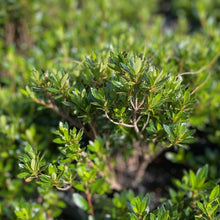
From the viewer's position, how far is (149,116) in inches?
67.4

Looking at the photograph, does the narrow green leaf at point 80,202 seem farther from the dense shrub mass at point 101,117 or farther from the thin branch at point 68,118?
the thin branch at point 68,118

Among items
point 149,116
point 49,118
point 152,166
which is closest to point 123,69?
point 149,116

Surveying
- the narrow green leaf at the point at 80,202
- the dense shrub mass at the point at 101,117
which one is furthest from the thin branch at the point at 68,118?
the narrow green leaf at the point at 80,202

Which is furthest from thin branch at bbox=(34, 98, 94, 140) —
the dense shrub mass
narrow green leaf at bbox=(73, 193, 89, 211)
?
narrow green leaf at bbox=(73, 193, 89, 211)

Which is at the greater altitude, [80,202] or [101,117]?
[101,117]

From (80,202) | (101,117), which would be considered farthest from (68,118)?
(80,202)

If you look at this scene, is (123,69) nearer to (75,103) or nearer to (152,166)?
(75,103)

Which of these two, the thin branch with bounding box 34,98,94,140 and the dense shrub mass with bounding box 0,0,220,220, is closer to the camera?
the dense shrub mass with bounding box 0,0,220,220

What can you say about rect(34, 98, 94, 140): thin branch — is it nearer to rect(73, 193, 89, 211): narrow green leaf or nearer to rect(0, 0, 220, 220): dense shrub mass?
rect(0, 0, 220, 220): dense shrub mass

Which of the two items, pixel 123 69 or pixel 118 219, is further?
pixel 118 219

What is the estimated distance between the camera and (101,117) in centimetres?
197

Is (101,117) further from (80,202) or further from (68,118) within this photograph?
(80,202)

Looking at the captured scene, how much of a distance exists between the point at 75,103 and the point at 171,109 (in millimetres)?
555

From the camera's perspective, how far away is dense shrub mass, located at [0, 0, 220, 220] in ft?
5.26
